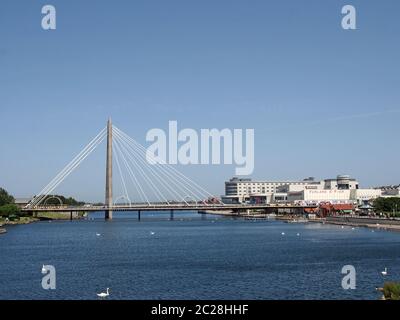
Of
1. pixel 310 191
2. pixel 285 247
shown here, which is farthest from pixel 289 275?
pixel 310 191

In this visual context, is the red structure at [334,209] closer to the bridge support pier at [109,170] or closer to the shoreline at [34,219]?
the bridge support pier at [109,170]

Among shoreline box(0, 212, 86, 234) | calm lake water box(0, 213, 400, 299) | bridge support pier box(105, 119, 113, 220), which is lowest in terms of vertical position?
shoreline box(0, 212, 86, 234)

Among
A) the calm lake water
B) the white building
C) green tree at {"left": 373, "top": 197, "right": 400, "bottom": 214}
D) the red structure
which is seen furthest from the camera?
the white building

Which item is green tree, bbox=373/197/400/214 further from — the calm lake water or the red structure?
the calm lake water

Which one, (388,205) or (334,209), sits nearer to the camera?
(388,205)

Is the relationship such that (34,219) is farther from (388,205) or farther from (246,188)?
(246,188)

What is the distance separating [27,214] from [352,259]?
66539 millimetres

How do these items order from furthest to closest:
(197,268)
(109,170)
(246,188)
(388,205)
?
1. (246,188)
2. (388,205)
3. (109,170)
4. (197,268)

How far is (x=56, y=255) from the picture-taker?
3697 centimetres

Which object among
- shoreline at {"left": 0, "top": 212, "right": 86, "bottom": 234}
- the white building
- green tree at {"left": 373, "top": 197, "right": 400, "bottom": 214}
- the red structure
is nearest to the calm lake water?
shoreline at {"left": 0, "top": 212, "right": 86, "bottom": 234}

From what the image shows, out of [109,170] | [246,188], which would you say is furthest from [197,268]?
[246,188]

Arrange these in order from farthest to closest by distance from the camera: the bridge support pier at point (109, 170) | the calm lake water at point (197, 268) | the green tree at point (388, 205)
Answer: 1. the green tree at point (388, 205)
2. the bridge support pier at point (109, 170)
3. the calm lake water at point (197, 268)

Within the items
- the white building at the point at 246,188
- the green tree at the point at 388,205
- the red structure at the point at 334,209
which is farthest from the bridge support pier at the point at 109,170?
the white building at the point at 246,188
